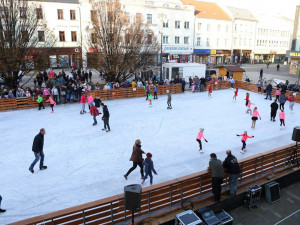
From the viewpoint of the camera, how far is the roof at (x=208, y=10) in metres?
44.2

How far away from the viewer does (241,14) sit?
166ft

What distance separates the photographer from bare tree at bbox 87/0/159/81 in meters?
21.5

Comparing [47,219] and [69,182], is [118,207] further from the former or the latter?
[69,182]

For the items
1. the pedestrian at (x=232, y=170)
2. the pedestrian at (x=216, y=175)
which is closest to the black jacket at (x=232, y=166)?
the pedestrian at (x=232, y=170)

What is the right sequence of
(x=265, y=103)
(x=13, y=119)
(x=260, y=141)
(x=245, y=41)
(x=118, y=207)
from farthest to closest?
(x=245, y=41) → (x=265, y=103) → (x=13, y=119) → (x=260, y=141) → (x=118, y=207)

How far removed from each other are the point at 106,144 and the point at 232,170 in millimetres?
6143

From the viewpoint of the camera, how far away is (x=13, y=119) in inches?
598

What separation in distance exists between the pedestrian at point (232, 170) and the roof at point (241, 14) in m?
46.4

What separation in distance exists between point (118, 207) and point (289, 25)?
6713 cm

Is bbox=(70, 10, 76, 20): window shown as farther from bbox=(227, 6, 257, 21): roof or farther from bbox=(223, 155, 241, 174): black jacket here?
bbox=(223, 155, 241, 174): black jacket

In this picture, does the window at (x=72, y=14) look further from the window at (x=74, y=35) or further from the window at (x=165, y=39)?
the window at (x=165, y=39)

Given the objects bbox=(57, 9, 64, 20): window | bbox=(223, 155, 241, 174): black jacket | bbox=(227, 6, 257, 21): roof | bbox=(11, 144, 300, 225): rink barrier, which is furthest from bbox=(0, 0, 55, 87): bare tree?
bbox=(227, 6, 257, 21): roof

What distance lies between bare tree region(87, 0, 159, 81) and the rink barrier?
1629cm

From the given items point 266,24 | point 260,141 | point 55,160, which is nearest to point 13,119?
point 55,160
